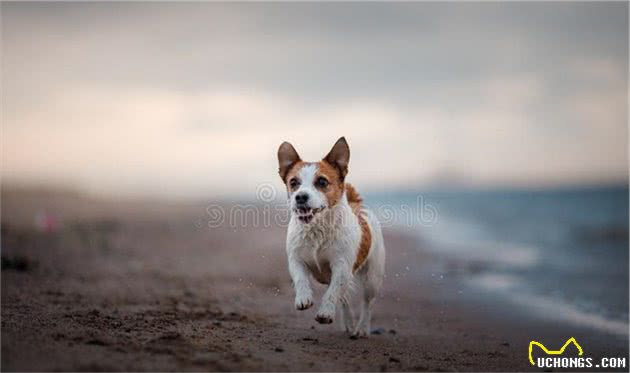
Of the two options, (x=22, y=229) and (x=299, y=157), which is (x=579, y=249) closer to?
(x=299, y=157)

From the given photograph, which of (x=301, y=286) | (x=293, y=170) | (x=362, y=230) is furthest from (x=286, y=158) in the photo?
(x=301, y=286)

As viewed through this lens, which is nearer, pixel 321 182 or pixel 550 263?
pixel 321 182

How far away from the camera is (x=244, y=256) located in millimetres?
14273

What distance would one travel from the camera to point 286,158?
21.5 feet

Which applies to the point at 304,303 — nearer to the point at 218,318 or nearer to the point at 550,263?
the point at 218,318

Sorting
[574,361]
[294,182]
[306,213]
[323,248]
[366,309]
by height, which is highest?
[294,182]

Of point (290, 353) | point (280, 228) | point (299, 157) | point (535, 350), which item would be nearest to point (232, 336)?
point (290, 353)

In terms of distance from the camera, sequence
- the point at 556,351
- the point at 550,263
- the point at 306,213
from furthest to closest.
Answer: the point at 550,263 → the point at 556,351 → the point at 306,213

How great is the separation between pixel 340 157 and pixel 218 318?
2.32 metres

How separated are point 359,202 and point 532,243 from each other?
11710mm

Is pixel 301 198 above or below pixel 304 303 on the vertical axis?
above

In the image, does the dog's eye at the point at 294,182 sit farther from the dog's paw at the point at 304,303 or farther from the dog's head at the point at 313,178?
the dog's paw at the point at 304,303

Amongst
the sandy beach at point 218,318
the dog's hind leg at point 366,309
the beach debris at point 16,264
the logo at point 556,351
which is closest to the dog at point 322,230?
the dog's hind leg at point 366,309

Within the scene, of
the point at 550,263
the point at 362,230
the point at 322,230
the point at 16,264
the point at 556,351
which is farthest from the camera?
the point at 550,263
